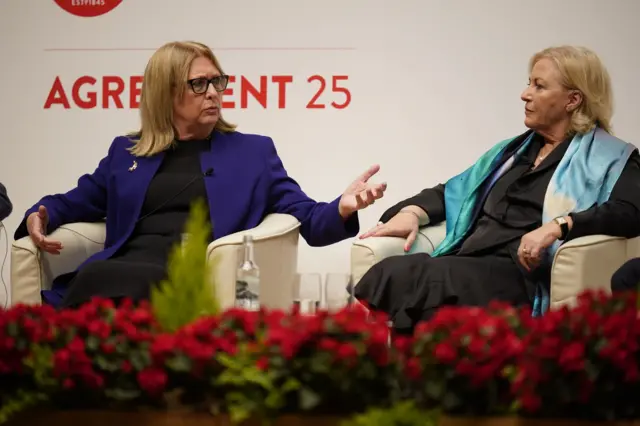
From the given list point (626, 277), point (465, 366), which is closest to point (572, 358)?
point (465, 366)

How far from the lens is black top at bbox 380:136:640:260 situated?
369cm

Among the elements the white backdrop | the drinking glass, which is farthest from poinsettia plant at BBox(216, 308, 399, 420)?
the white backdrop

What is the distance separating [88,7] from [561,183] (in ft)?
8.34

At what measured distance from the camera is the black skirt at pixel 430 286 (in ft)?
12.1

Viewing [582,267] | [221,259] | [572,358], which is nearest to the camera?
[572,358]

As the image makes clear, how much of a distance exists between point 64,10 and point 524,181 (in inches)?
97.2

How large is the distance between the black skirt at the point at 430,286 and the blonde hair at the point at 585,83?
0.66 m

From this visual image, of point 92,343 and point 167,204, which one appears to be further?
point 167,204

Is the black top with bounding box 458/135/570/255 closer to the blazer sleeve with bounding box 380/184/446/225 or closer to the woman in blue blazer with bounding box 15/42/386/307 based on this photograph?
the blazer sleeve with bounding box 380/184/446/225

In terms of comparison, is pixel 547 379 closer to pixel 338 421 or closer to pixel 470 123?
pixel 338 421

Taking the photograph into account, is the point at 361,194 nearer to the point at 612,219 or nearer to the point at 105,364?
the point at 612,219

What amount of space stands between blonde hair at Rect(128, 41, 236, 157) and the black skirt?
1007mm

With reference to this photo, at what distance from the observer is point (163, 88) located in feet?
13.5

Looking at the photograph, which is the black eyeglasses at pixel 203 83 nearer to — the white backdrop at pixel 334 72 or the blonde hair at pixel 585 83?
the white backdrop at pixel 334 72
